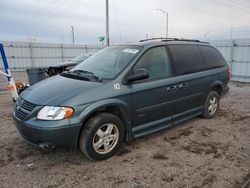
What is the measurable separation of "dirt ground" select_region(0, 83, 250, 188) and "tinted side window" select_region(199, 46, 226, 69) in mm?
1587

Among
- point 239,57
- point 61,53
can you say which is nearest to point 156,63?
point 239,57

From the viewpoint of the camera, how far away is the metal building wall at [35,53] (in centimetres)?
1752

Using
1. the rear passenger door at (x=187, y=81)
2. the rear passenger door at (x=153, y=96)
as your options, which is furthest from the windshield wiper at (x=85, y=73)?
the rear passenger door at (x=187, y=81)

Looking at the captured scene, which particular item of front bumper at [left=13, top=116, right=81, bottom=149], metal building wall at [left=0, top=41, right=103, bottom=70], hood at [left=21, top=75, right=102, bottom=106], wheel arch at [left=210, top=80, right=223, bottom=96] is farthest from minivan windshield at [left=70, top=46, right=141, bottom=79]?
metal building wall at [left=0, top=41, right=103, bottom=70]

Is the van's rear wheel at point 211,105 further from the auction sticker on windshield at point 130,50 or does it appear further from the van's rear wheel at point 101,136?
the van's rear wheel at point 101,136

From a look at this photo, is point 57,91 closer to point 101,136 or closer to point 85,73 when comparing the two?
point 85,73

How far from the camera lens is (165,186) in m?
2.56

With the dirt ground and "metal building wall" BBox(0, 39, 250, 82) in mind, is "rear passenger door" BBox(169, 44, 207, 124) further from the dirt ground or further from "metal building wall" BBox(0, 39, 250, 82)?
"metal building wall" BBox(0, 39, 250, 82)

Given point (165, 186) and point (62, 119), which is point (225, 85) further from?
point (62, 119)

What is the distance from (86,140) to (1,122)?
295cm

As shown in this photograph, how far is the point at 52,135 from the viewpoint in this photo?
2.61 meters

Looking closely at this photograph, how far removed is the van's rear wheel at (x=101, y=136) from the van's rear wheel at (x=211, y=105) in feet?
8.34

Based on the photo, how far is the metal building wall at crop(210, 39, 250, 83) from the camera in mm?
11679

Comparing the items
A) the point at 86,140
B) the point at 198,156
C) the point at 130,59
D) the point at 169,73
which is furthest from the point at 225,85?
the point at 86,140
